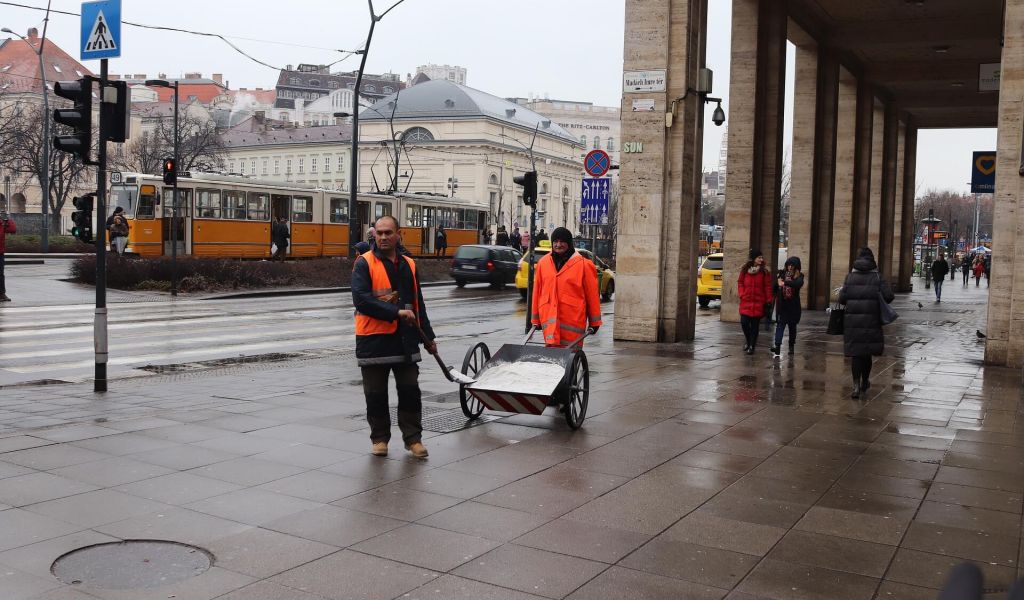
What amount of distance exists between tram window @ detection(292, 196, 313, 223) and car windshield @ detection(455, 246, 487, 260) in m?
8.53

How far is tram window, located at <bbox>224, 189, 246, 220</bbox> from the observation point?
36000 mm

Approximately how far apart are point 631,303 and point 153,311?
10.4 metres

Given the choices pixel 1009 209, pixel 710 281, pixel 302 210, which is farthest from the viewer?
pixel 302 210

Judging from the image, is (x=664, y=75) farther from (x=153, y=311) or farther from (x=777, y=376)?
(x=153, y=311)

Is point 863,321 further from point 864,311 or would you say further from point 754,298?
point 754,298

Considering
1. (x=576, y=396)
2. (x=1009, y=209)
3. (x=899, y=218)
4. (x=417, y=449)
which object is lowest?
(x=417, y=449)

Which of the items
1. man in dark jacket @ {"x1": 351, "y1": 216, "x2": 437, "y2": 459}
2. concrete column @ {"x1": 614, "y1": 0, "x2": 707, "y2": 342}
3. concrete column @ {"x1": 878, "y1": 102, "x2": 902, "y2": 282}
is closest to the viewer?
man in dark jacket @ {"x1": 351, "y1": 216, "x2": 437, "y2": 459}

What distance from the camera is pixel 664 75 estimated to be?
16.8 metres

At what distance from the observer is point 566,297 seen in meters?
9.45

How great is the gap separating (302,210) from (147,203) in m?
7.23

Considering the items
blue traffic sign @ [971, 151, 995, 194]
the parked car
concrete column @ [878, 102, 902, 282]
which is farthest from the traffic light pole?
concrete column @ [878, 102, 902, 282]

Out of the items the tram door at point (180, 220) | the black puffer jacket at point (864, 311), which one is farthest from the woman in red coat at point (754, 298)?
the tram door at point (180, 220)

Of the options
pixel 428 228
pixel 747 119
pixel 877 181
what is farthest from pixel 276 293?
pixel 877 181

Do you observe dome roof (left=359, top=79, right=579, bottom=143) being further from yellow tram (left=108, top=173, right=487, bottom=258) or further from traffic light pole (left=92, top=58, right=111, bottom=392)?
traffic light pole (left=92, top=58, right=111, bottom=392)
